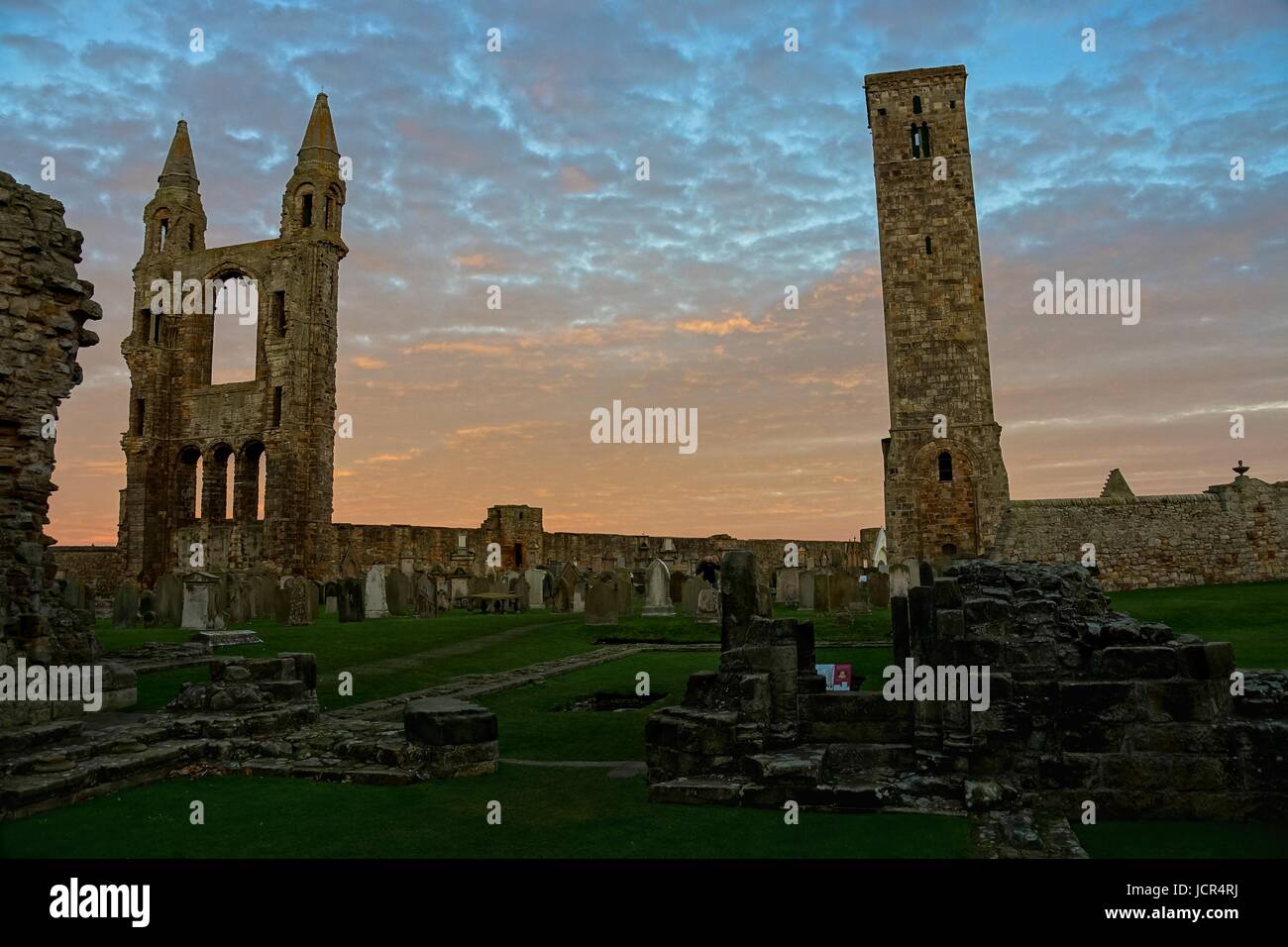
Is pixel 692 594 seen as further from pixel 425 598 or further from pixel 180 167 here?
pixel 180 167

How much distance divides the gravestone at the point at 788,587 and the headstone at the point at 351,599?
38.2ft

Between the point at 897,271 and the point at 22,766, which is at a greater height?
the point at 897,271

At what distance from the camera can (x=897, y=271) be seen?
26875 millimetres

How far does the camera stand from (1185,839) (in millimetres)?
4773

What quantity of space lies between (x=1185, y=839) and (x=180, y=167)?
132ft

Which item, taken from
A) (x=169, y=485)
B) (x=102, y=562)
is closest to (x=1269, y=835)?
(x=169, y=485)

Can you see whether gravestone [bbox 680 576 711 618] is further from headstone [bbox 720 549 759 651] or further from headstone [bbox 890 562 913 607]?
headstone [bbox 720 549 759 651]

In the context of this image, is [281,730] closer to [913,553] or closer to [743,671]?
[743,671]

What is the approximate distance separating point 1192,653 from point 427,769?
5739mm

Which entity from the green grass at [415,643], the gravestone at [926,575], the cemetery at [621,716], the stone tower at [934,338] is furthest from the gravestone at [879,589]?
the gravestone at [926,575]

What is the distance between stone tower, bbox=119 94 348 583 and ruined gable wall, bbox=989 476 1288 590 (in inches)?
963

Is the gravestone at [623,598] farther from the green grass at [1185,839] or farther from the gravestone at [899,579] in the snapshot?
the green grass at [1185,839]

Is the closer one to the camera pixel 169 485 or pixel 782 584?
pixel 782 584
